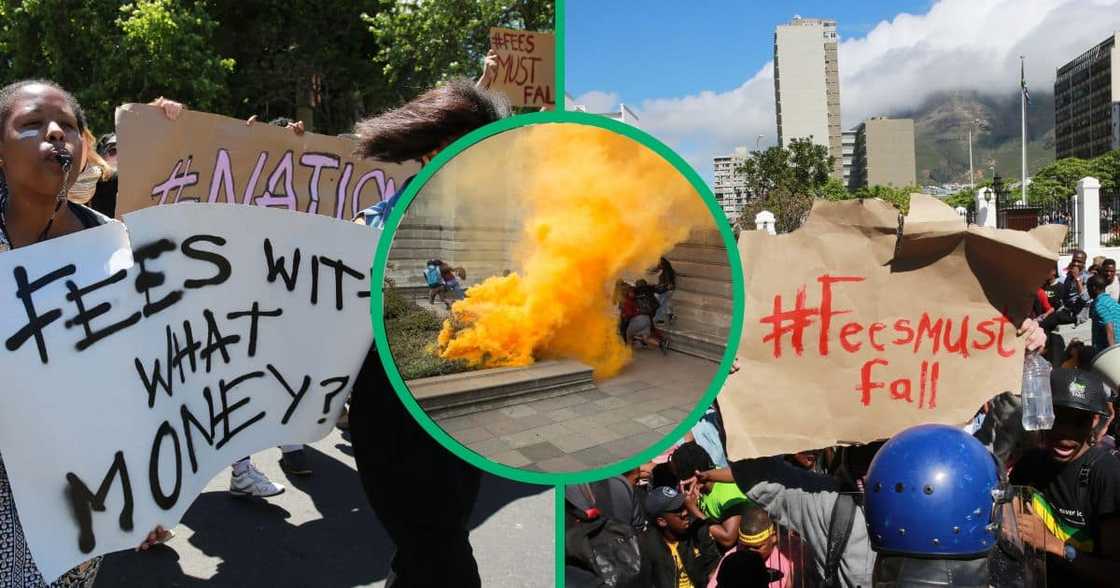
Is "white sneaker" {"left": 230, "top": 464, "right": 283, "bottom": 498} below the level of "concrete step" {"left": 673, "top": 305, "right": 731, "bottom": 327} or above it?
below

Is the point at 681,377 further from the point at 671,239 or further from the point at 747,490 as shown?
the point at 747,490

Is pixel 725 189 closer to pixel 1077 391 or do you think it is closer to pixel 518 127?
pixel 518 127

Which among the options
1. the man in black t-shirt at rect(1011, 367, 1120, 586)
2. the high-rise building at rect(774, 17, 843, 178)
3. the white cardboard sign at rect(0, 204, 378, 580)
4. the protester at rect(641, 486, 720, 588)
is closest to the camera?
the white cardboard sign at rect(0, 204, 378, 580)

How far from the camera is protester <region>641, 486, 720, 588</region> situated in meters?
Answer: 3.33

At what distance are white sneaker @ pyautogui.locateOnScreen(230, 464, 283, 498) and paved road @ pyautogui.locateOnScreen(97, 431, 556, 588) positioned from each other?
0.17ft

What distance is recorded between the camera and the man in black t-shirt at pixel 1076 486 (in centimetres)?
257

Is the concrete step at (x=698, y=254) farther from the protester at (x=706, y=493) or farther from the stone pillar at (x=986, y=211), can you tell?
the stone pillar at (x=986, y=211)

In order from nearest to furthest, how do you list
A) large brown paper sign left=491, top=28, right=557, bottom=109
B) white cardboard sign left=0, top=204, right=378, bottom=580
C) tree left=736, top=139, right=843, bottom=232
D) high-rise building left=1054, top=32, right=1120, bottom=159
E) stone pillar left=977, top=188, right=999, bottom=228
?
white cardboard sign left=0, top=204, right=378, bottom=580
large brown paper sign left=491, top=28, right=557, bottom=109
stone pillar left=977, top=188, right=999, bottom=228
tree left=736, top=139, right=843, bottom=232
high-rise building left=1054, top=32, right=1120, bottom=159

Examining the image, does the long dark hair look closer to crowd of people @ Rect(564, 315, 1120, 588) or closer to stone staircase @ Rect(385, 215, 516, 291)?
stone staircase @ Rect(385, 215, 516, 291)

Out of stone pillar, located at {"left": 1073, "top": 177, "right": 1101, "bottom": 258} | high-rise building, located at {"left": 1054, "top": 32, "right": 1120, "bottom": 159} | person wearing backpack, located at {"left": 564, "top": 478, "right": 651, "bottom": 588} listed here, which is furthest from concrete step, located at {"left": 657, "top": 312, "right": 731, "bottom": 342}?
high-rise building, located at {"left": 1054, "top": 32, "right": 1120, "bottom": 159}

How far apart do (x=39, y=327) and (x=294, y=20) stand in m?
20.6

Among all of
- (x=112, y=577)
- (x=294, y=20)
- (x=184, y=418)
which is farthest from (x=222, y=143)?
(x=294, y=20)

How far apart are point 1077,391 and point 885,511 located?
1355 mm

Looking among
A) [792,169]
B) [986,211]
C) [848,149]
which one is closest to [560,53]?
[986,211]
